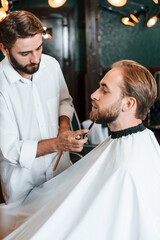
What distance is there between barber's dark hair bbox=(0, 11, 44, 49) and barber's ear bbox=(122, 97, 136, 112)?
0.65m

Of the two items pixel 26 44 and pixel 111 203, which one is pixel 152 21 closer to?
pixel 26 44

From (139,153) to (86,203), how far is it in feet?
1.10

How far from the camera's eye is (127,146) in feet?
4.58

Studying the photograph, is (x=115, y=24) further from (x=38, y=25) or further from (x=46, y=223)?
(x=46, y=223)

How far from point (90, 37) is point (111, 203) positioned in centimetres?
502

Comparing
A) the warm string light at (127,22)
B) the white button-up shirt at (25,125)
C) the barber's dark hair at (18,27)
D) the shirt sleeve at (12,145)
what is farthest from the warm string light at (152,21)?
the shirt sleeve at (12,145)

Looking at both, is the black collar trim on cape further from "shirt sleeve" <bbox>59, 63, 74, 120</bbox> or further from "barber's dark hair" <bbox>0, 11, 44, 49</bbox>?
"barber's dark hair" <bbox>0, 11, 44, 49</bbox>

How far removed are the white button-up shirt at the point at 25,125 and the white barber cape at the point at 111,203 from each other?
1.17 ft

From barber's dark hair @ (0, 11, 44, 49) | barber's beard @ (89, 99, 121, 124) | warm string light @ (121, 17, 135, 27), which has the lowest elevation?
barber's beard @ (89, 99, 121, 124)

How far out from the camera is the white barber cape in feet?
3.98

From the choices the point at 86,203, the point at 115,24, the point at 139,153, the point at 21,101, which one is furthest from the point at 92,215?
the point at 115,24

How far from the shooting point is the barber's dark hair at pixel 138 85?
1485mm

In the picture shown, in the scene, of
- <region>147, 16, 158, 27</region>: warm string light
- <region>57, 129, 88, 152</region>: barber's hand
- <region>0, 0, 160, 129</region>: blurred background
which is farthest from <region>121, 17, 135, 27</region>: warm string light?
<region>57, 129, 88, 152</region>: barber's hand

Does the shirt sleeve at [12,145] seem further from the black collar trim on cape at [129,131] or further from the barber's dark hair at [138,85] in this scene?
the barber's dark hair at [138,85]
